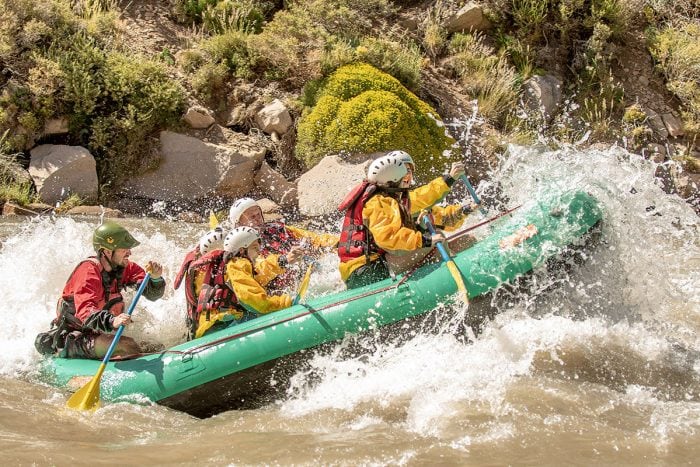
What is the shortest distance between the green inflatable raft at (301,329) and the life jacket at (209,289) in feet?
1.17

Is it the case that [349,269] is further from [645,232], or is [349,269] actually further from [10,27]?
[10,27]

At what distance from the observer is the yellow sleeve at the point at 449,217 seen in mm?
6266

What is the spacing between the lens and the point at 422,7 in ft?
40.2

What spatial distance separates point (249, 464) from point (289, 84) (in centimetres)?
775

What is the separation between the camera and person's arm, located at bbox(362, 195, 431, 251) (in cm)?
552

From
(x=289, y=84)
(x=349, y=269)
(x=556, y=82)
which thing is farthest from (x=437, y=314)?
(x=556, y=82)

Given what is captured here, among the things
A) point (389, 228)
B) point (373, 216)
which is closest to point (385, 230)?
point (389, 228)

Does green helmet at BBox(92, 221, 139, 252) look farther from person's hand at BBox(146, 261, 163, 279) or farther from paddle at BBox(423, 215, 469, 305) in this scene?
paddle at BBox(423, 215, 469, 305)

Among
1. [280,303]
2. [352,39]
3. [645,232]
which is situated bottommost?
[280,303]

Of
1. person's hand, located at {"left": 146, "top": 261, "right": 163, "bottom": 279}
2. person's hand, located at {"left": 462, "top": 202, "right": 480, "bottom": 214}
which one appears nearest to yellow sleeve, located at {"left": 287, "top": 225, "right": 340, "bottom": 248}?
person's hand, located at {"left": 462, "top": 202, "right": 480, "bottom": 214}

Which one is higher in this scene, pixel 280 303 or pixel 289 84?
pixel 289 84

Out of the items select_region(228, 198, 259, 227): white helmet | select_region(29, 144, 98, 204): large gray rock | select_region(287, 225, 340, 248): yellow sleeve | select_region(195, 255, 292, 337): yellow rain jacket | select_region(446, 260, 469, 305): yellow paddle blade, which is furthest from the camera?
select_region(29, 144, 98, 204): large gray rock

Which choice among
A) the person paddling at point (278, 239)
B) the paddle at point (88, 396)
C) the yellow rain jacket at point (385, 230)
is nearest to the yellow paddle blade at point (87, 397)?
the paddle at point (88, 396)

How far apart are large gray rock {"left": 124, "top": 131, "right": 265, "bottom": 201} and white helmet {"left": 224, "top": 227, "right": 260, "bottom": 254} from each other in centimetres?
415
